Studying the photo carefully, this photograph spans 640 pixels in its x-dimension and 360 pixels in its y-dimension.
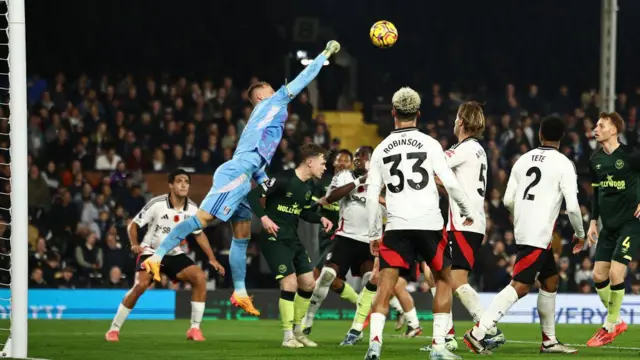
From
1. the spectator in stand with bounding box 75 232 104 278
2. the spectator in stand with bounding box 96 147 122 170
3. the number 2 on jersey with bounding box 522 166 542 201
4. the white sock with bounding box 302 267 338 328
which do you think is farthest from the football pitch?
the spectator in stand with bounding box 96 147 122 170

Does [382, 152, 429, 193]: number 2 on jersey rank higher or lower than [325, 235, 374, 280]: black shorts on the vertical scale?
higher

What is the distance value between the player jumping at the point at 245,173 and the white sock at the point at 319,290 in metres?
2.11

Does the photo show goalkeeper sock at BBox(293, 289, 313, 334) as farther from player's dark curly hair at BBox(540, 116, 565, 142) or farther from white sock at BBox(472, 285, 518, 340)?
player's dark curly hair at BBox(540, 116, 565, 142)

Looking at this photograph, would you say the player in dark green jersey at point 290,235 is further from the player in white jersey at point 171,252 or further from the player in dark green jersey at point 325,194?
the player in white jersey at point 171,252

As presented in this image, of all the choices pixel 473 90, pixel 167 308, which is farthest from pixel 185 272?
pixel 473 90

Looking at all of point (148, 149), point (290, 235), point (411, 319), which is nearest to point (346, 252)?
point (411, 319)

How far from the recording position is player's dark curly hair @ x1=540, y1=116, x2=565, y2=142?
438 inches

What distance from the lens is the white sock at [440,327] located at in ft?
32.1

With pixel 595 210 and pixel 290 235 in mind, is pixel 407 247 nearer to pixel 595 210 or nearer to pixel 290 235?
pixel 290 235

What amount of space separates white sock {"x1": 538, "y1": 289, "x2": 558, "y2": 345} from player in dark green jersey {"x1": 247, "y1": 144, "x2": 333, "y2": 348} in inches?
103

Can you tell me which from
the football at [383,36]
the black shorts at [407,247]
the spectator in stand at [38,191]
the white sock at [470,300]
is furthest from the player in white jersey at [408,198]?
the spectator in stand at [38,191]

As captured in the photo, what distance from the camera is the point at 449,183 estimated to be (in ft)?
31.7

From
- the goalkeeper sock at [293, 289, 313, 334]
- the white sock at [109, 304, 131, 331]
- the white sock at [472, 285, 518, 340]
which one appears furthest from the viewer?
the white sock at [109, 304, 131, 331]

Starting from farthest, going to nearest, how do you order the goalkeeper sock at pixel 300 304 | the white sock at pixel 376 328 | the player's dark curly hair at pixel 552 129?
1. the goalkeeper sock at pixel 300 304
2. the player's dark curly hair at pixel 552 129
3. the white sock at pixel 376 328
